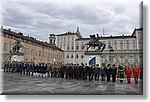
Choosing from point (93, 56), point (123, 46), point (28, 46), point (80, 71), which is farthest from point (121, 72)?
point (28, 46)

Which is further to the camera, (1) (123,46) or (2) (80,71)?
(1) (123,46)

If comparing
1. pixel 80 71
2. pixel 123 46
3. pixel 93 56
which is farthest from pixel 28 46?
pixel 123 46

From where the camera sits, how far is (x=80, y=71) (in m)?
7.46

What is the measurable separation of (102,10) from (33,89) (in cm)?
238

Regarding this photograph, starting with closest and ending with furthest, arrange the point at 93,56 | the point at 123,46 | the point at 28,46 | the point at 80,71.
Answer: the point at 80,71
the point at 93,56
the point at 123,46
the point at 28,46

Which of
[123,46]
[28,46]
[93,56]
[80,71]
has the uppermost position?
[28,46]

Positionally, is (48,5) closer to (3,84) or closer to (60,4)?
(60,4)

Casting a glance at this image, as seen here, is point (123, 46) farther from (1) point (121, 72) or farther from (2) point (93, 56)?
(1) point (121, 72)

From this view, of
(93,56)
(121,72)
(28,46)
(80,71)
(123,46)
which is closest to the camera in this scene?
(121,72)

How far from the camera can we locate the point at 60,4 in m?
5.10

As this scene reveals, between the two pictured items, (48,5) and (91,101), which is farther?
(48,5)

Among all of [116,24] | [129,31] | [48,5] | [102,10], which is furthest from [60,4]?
[129,31]

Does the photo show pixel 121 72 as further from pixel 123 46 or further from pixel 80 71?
pixel 123 46

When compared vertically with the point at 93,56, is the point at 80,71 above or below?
below
